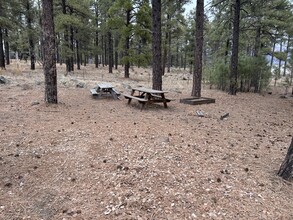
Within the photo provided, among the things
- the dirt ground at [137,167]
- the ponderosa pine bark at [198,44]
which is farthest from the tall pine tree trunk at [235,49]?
the dirt ground at [137,167]

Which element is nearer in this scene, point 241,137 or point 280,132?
point 241,137

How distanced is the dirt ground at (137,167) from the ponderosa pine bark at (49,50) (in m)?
0.84

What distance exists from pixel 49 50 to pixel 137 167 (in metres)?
5.16

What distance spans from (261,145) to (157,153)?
242 cm

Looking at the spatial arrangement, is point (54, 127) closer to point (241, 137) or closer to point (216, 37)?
point (241, 137)

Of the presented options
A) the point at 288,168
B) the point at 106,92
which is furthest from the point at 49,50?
the point at 288,168

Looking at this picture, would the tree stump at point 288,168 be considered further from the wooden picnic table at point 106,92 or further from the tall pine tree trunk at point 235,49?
the tall pine tree trunk at point 235,49

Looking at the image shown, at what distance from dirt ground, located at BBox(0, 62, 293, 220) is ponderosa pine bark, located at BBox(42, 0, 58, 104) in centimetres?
84

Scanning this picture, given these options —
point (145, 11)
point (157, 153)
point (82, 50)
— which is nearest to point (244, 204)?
point (157, 153)

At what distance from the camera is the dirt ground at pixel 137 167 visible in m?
2.73

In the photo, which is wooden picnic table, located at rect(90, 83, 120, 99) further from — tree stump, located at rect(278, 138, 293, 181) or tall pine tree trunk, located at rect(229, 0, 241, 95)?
tree stump, located at rect(278, 138, 293, 181)

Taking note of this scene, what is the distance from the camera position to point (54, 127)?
5.20 m

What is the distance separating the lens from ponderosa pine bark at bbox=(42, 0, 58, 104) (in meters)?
6.67

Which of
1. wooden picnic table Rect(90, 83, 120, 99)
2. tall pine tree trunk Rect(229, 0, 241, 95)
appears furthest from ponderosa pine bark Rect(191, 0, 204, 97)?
wooden picnic table Rect(90, 83, 120, 99)
